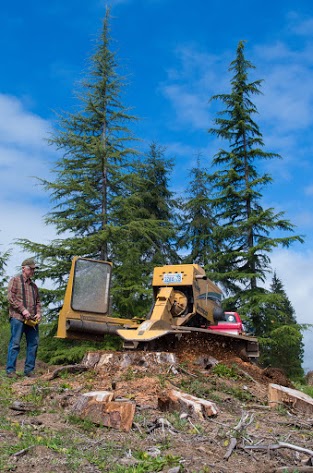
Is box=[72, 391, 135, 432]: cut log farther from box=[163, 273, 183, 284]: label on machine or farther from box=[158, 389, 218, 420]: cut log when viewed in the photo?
box=[163, 273, 183, 284]: label on machine

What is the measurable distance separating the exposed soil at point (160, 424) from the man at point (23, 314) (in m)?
0.66

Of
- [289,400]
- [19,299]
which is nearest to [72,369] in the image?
[19,299]

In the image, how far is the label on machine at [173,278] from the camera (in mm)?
11008

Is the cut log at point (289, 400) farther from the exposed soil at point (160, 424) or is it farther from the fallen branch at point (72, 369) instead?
the fallen branch at point (72, 369)

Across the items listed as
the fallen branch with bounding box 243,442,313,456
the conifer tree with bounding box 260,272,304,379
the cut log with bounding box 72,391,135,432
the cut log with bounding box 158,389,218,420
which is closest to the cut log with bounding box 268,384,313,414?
the cut log with bounding box 158,389,218,420

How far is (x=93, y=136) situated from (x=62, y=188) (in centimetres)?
217

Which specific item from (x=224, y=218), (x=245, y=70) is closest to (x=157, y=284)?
(x=224, y=218)

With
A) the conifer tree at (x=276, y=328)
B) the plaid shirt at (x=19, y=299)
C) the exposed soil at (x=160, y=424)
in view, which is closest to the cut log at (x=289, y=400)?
the exposed soil at (x=160, y=424)

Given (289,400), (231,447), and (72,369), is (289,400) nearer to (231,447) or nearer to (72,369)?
→ (231,447)

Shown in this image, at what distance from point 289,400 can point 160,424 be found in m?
2.81

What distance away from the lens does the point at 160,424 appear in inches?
235

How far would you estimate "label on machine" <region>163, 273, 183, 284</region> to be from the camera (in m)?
11.0

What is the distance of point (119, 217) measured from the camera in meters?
18.2

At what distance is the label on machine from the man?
276cm
